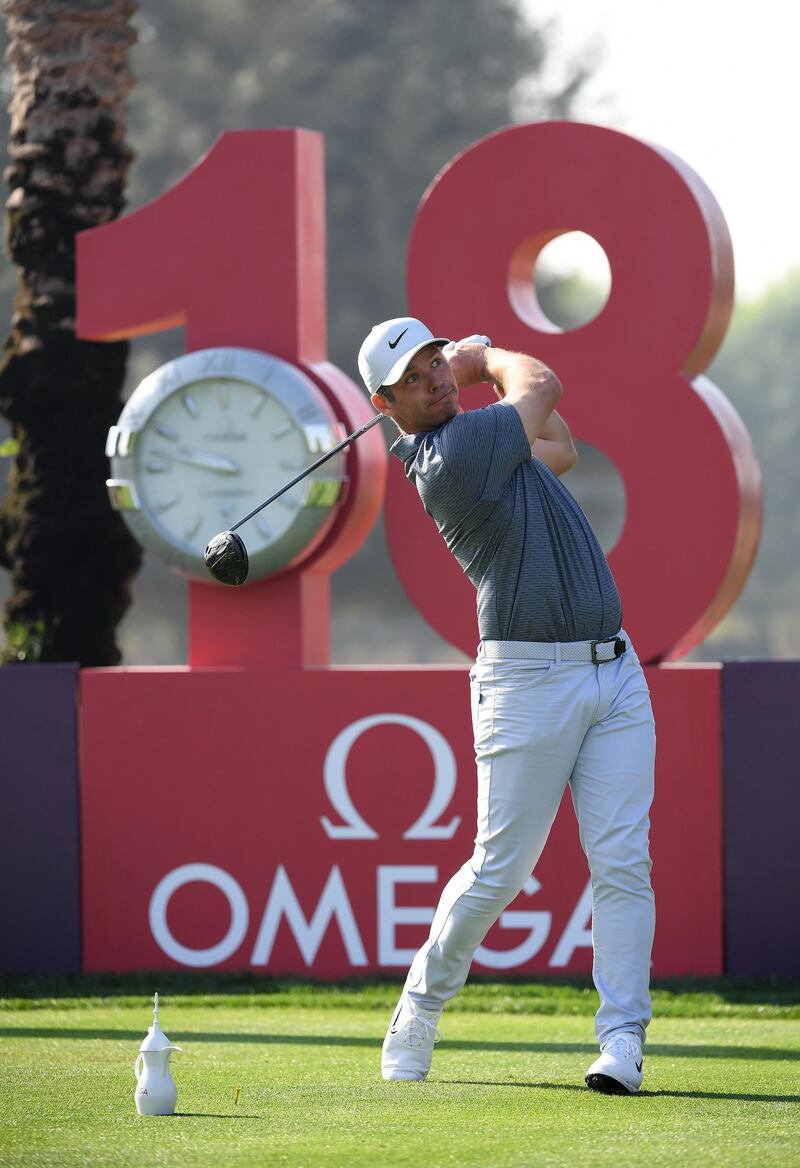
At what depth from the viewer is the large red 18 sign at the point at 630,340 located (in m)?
7.18

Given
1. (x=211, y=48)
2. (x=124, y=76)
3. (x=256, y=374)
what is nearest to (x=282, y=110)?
(x=211, y=48)

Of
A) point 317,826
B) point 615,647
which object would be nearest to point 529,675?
Result: point 615,647

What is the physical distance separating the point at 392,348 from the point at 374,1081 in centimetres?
182

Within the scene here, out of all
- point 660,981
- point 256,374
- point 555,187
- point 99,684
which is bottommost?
point 660,981

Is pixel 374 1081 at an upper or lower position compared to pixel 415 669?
lower

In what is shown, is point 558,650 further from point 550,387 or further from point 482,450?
point 550,387

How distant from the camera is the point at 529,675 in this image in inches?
179

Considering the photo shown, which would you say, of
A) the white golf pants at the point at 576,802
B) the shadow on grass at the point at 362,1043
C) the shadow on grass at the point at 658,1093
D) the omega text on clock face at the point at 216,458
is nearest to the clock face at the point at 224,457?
the omega text on clock face at the point at 216,458

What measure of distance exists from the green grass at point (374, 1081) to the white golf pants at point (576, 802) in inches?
12.5

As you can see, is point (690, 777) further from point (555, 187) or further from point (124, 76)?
point (124, 76)

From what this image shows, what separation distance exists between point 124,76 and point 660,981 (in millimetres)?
4912

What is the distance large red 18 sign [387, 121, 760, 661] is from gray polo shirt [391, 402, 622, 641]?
8.69 feet

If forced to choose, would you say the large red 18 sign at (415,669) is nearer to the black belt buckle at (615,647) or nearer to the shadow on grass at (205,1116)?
the black belt buckle at (615,647)

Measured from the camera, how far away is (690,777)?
22.9 feet
